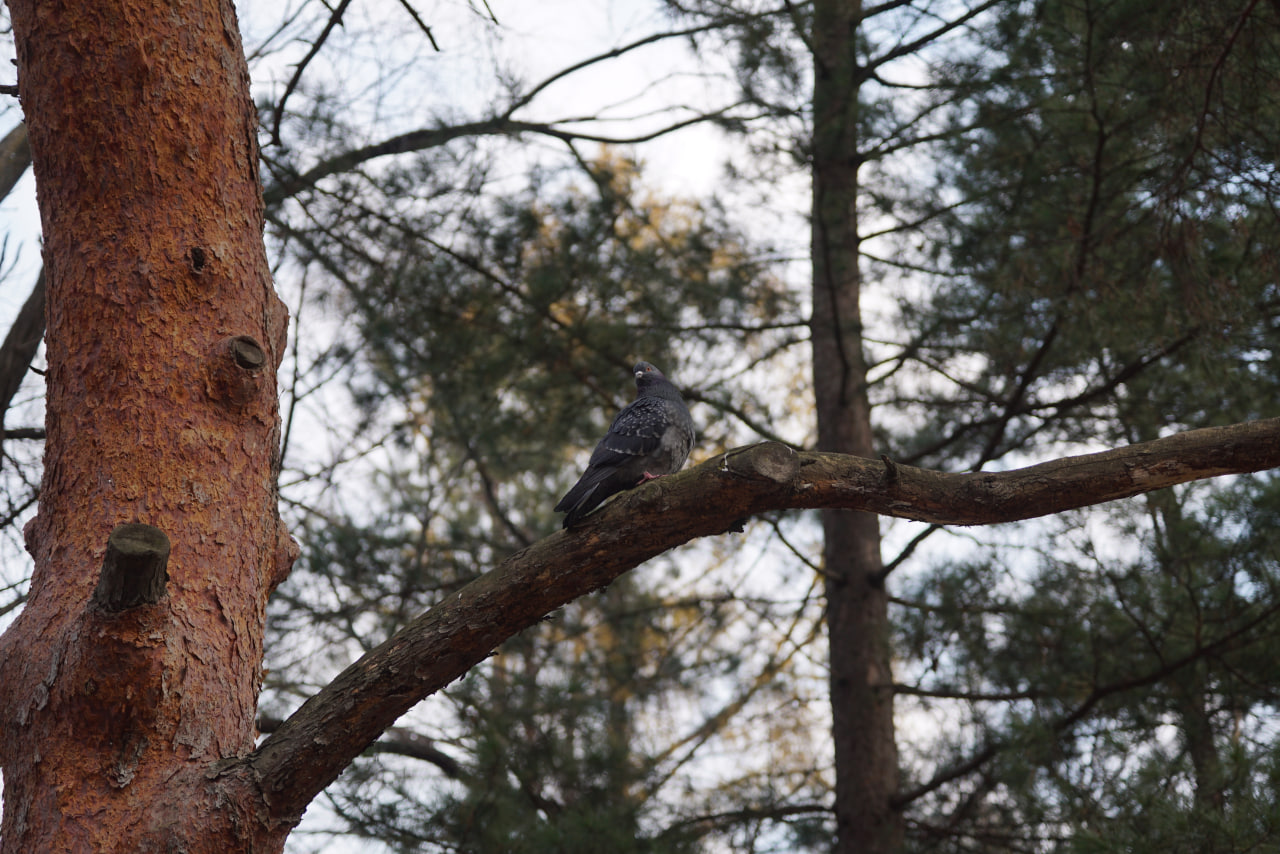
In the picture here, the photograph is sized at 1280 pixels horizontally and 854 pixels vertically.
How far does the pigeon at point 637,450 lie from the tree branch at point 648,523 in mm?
822

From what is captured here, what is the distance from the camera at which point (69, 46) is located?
2.85 metres

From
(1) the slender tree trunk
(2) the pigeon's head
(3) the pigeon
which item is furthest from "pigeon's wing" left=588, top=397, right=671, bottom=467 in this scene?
(1) the slender tree trunk

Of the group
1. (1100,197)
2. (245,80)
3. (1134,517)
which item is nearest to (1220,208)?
(1100,197)

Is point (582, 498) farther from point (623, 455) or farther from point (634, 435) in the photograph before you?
point (634, 435)

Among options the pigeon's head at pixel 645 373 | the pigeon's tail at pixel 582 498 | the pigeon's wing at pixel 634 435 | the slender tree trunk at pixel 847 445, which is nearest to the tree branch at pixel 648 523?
the pigeon's tail at pixel 582 498

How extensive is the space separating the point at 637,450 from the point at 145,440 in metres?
1.98

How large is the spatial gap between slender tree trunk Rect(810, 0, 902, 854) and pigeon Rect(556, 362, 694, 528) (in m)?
1.81

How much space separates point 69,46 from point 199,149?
423mm

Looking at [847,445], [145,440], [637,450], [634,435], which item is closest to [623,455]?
[637,450]

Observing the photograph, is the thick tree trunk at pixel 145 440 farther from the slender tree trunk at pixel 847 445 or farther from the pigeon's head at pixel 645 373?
the slender tree trunk at pixel 847 445

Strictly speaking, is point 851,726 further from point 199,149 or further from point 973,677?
point 199,149

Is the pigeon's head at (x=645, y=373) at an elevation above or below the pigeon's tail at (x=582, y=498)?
above

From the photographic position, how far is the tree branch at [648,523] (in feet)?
7.90

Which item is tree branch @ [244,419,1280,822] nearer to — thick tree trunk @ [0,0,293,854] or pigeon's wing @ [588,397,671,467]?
thick tree trunk @ [0,0,293,854]
